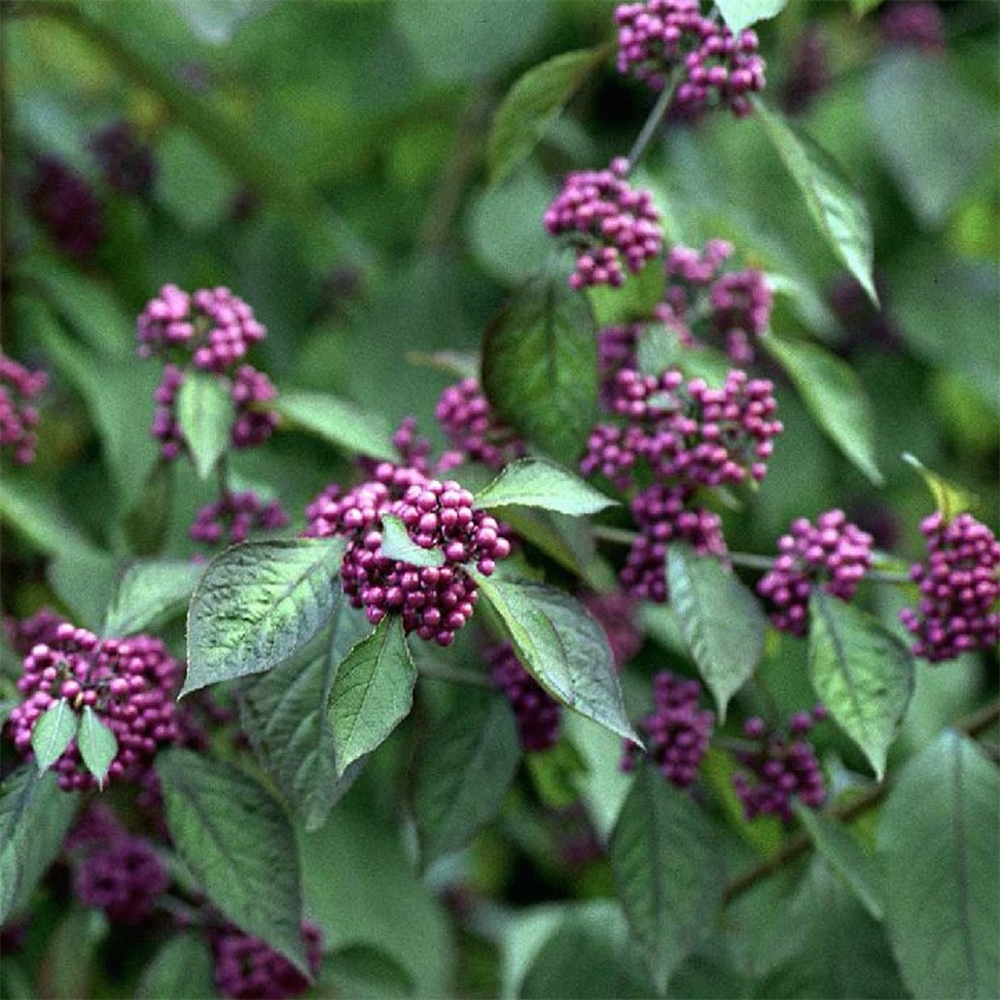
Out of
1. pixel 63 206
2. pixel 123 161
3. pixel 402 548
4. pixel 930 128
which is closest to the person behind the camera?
pixel 402 548

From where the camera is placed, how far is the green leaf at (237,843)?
3.37ft

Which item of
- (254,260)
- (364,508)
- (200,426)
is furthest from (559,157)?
(364,508)

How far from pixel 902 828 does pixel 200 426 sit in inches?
21.9

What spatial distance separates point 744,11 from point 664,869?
1.83 ft

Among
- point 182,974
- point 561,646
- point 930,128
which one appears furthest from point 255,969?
point 930,128

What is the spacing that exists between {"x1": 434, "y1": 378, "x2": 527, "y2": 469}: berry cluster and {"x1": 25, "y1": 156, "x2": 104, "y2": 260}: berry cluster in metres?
0.85

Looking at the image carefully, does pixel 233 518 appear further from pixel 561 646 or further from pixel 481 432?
pixel 561 646

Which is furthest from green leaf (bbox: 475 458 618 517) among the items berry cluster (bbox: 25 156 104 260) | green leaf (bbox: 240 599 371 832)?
berry cluster (bbox: 25 156 104 260)

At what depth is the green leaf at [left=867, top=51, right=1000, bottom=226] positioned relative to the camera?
84.0 inches

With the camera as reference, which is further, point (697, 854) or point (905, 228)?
point (905, 228)

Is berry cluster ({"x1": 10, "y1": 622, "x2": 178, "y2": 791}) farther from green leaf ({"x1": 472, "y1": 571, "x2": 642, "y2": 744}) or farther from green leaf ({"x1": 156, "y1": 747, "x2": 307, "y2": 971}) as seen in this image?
green leaf ({"x1": 472, "y1": 571, "x2": 642, "y2": 744})

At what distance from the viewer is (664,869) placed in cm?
116

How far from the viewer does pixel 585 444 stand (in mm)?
1165

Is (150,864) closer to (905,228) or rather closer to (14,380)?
(14,380)
